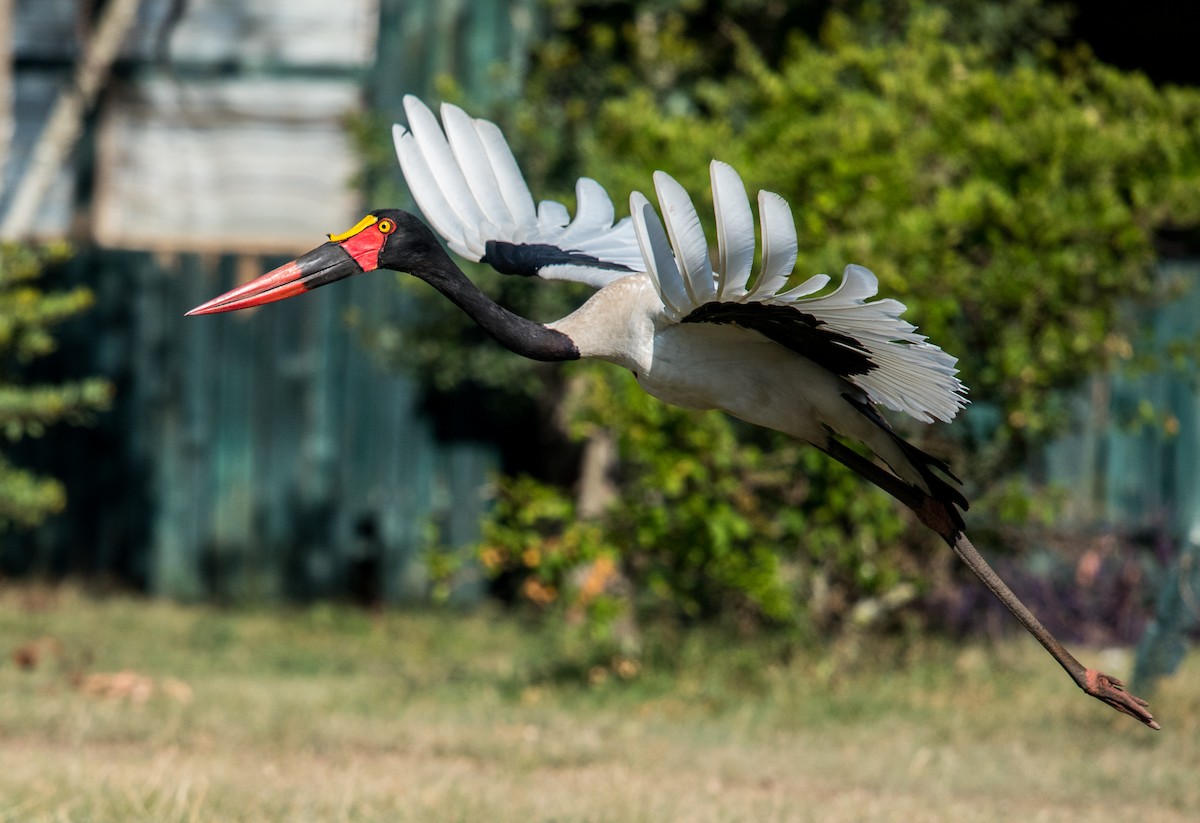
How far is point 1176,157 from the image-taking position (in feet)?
21.9

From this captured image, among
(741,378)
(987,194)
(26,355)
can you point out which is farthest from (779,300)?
(26,355)

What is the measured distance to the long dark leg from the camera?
168 inches

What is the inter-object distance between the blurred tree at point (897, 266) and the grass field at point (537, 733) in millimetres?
433

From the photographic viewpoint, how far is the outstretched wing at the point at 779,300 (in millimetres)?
3209

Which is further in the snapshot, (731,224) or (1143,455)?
(1143,455)

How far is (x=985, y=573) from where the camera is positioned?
14.4ft

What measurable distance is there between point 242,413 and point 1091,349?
4.64 metres

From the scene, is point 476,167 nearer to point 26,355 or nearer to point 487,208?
point 487,208

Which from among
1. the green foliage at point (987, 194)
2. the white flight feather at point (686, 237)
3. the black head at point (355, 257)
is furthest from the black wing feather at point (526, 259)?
the green foliage at point (987, 194)

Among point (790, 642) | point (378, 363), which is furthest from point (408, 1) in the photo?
point (790, 642)

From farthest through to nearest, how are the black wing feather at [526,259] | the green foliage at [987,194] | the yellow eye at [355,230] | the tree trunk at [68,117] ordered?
the tree trunk at [68,117], the green foliage at [987,194], the black wing feather at [526,259], the yellow eye at [355,230]

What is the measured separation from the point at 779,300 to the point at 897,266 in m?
3.09

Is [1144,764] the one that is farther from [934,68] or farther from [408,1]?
[408,1]

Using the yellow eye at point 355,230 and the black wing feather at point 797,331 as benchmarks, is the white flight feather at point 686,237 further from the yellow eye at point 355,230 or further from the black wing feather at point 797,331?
the yellow eye at point 355,230
